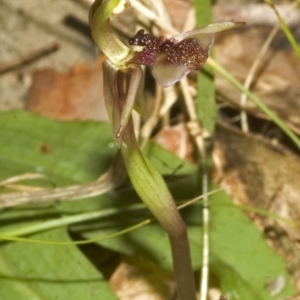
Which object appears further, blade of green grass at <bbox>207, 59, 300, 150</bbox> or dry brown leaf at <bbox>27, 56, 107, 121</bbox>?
dry brown leaf at <bbox>27, 56, 107, 121</bbox>

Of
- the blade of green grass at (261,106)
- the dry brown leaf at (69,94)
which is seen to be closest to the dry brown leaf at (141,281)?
the blade of green grass at (261,106)

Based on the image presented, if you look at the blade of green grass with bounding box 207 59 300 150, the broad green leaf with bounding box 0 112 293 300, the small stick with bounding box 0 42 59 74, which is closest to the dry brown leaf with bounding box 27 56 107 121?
the small stick with bounding box 0 42 59 74

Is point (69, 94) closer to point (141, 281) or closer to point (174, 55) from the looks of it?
point (141, 281)

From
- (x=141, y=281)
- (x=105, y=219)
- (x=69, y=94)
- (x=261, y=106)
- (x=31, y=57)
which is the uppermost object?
(x=31, y=57)

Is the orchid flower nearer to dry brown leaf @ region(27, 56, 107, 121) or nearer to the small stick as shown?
dry brown leaf @ region(27, 56, 107, 121)

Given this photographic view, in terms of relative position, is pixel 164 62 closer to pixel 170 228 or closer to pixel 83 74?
pixel 170 228

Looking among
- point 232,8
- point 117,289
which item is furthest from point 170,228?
point 232,8

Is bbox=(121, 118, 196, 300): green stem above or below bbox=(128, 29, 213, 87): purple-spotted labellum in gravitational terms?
below

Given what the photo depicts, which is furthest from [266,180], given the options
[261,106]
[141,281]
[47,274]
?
[47,274]

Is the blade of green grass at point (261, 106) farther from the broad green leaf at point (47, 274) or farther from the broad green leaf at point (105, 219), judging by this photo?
the broad green leaf at point (47, 274)
